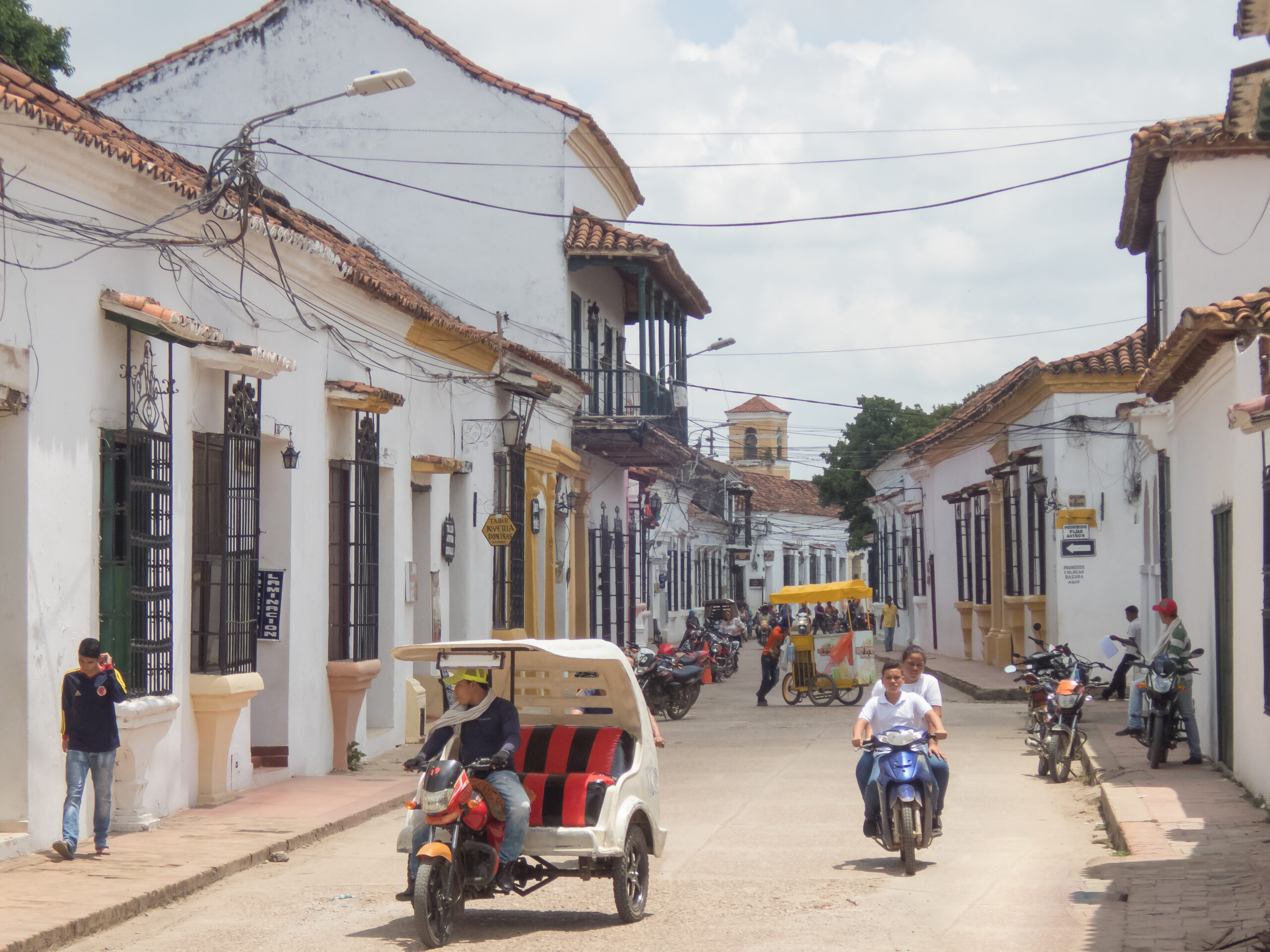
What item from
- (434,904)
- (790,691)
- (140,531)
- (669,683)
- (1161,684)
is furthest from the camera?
(790,691)

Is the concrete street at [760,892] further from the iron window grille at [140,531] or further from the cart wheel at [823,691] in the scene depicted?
the cart wheel at [823,691]

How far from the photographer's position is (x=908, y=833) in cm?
936

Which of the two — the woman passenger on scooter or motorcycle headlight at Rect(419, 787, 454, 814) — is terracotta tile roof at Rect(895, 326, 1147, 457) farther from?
motorcycle headlight at Rect(419, 787, 454, 814)

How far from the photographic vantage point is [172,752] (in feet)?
37.7

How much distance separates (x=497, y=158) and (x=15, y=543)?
1616 centimetres

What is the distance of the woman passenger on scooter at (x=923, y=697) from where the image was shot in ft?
32.4

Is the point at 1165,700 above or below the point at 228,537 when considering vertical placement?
below

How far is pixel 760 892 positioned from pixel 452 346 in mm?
11045

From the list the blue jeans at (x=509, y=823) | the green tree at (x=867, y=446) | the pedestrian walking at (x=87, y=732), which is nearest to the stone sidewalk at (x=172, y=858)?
the pedestrian walking at (x=87, y=732)

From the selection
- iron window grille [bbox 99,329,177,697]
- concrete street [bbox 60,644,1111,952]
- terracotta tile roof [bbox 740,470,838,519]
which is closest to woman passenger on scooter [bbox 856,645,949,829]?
concrete street [bbox 60,644,1111,952]

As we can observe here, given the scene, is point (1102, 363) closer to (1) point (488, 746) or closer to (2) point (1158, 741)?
(2) point (1158, 741)

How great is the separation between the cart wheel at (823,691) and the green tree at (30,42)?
14070 millimetres

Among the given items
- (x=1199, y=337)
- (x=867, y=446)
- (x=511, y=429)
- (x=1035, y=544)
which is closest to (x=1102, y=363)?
(x=1035, y=544)

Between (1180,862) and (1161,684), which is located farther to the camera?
(1161,684)
